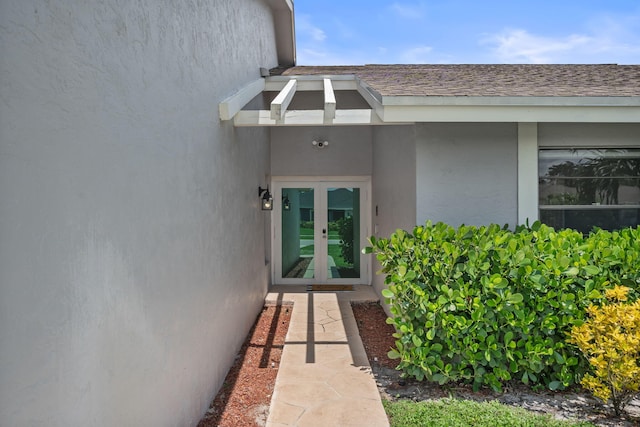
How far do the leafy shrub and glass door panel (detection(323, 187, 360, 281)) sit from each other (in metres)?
7.30

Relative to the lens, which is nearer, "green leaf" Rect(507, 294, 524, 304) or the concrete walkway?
the concrete walkway

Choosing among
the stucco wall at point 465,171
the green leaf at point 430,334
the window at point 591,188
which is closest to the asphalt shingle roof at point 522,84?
the stucco wall at point 465,171

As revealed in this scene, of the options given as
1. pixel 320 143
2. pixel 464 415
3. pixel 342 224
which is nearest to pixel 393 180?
pixel 320 143

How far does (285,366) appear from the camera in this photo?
5680 mm

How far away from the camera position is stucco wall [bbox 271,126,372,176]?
36.4 feet

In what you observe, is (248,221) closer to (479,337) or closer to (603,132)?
(479,337)

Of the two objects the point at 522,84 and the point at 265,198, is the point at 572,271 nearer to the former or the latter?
the point at 522,84

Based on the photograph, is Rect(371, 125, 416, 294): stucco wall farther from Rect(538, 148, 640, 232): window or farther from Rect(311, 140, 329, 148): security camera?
Rect(538, 148, 640, 232): window

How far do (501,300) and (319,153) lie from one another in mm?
7307

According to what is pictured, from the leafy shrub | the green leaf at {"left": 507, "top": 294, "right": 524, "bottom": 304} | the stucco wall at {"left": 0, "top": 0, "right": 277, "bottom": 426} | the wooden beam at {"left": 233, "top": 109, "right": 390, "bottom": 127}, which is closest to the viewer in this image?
the stucco wall at {"left": 0, "top": 0, "right": 277, "bottom": 426}

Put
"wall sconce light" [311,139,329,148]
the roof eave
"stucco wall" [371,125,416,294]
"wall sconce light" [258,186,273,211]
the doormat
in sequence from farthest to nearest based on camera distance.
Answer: "wall sconce light" [311,139,329,148]
the doormat
the roof eave
"wall sconce light" [258,186,273,211]
"stucco wall" [371,125,416,294]

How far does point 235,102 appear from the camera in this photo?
595cm

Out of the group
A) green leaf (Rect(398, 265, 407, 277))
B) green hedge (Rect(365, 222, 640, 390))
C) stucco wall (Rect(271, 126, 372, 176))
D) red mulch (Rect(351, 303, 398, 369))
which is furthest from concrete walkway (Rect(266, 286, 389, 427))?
stucco wall (Rect(271, 126, 372, 176))

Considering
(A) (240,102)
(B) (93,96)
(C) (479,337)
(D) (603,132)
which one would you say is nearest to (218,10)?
(A) (240,102)
